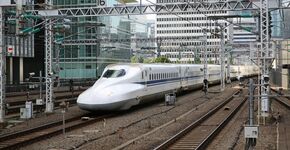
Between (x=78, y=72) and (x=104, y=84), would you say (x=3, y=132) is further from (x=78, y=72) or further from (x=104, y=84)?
(x=78, y=72)

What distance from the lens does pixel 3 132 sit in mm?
20562

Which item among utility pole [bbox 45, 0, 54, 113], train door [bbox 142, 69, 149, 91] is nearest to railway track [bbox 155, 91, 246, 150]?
train door [bbox 142, 69, 149, 91]

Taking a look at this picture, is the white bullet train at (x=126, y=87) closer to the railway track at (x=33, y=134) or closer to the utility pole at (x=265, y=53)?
the railway track at (x=33, y=134)

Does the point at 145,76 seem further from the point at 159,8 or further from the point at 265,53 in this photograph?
the point at 265,53

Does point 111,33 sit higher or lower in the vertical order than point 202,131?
higher

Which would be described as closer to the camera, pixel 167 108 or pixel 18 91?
pixel 167 108

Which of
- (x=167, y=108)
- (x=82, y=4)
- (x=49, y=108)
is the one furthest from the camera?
(x=82, y=4)

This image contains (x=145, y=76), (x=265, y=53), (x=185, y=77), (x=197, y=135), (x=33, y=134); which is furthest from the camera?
(x=185, y=77)

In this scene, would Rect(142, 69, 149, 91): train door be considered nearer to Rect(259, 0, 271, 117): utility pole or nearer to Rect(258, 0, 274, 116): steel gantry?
Rect(258, 0, 274, 116): steel gantry

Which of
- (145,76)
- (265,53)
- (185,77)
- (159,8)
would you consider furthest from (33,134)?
(185,77)

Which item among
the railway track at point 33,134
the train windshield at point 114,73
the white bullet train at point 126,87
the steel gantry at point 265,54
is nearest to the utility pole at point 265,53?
the steel gantry at point 265,54

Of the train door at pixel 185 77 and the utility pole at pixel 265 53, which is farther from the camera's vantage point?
the train door at pixel 185 77

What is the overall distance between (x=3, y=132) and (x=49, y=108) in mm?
8764

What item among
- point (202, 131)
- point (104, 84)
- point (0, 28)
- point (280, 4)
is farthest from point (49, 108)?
point (280, 4)
